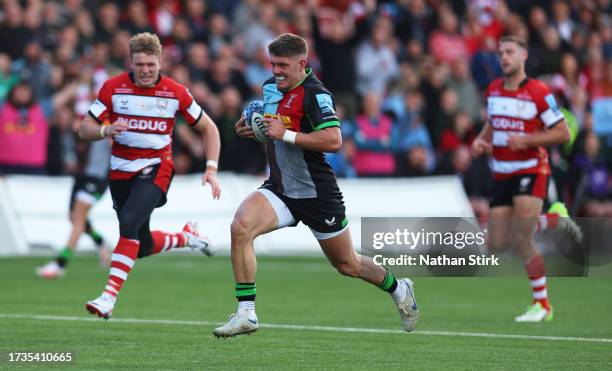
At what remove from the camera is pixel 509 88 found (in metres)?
13.5

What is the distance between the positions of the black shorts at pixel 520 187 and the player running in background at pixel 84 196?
575cm

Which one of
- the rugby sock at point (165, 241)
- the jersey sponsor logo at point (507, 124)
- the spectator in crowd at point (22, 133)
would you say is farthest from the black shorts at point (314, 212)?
the spectator in crowd at point (22, 133)

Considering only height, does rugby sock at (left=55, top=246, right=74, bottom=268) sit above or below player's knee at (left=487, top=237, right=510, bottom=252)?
below

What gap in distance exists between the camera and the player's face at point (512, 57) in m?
13.3

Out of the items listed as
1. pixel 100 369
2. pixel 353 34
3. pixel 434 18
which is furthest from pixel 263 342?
pixel 434 18

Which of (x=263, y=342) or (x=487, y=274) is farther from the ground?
(x=263, y=342)

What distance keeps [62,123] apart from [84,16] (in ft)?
7.76

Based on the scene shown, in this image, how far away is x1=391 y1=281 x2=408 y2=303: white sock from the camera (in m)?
10.8

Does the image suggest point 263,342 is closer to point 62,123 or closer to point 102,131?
point 102,131

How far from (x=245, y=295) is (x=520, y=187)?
4.46 meters

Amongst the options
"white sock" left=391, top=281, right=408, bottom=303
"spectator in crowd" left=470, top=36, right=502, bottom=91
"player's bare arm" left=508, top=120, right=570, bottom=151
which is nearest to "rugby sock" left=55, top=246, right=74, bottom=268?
"player's bare arm" left=508, top=120, right=570, bottom=151

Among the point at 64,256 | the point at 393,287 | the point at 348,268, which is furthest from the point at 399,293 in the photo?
the point at 64,256

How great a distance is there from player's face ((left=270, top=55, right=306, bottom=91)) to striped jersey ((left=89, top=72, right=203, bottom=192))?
82.5 inches

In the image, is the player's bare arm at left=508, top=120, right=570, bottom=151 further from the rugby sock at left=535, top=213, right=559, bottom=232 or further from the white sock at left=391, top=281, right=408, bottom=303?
the white sock at left=391, top=281, right=408, bottom=303
